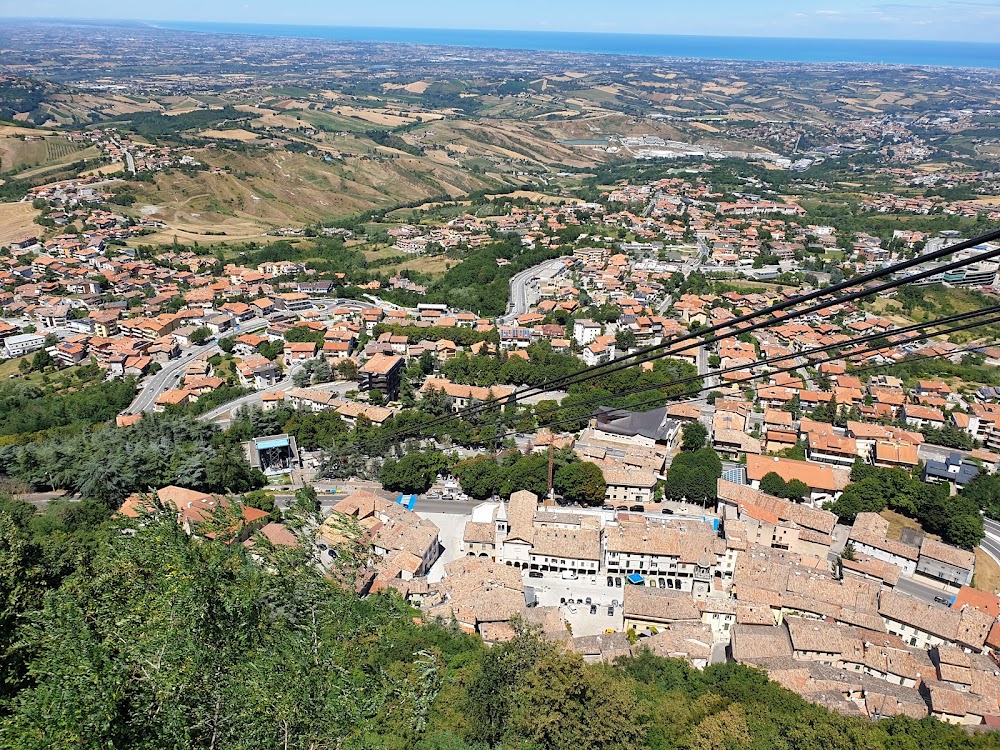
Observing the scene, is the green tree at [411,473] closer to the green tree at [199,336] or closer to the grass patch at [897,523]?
the grass patch at [897,523]

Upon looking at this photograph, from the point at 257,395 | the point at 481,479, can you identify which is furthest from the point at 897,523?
the point at 257,395

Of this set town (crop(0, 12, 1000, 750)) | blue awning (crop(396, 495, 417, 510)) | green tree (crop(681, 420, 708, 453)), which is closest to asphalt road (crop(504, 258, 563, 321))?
town (crop(0, 12, 1000, 750))

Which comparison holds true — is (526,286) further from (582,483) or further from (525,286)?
(582,483)

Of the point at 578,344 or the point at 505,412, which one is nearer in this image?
the point at 505,412

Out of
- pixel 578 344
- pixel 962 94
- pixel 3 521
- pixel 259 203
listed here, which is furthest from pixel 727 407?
pixel 962 94

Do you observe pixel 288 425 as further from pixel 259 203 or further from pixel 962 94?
pixel 962 94

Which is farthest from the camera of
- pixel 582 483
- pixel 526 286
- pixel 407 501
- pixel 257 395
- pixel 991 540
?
pixel 526 286
